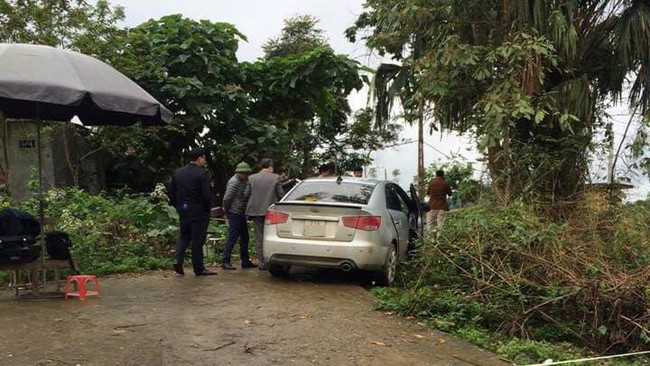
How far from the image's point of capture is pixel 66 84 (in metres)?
6.26

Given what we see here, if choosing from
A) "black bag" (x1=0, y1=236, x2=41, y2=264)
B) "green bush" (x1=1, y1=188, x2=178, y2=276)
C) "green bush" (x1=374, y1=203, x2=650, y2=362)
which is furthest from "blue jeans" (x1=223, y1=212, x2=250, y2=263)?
"black bag" (x1=0, y1=236, x2=41, y2=264)

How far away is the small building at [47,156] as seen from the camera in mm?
13016

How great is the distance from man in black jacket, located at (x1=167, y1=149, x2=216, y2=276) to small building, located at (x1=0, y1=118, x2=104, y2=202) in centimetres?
570

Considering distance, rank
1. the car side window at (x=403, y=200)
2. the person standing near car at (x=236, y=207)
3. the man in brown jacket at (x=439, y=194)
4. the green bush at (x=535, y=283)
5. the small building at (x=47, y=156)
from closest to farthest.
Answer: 1. the green bush at (x=535, y=283)
2. the person standing near car at (x=236, y=207)
3. the car side window at (x=403, y=200)
4. the small building at (x=47, y=156)
5. the man in brown jacket at (x=439, y=194)

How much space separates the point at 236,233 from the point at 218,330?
12.0 ft

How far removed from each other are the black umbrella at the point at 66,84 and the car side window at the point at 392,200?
3.24m

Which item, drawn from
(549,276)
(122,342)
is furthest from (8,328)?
(549,276)

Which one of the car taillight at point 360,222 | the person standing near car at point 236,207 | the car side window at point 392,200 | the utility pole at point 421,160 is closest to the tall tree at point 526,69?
the car side window at point 392,200

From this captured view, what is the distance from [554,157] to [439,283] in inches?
162

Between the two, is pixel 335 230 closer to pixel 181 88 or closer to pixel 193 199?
pixel 193 199

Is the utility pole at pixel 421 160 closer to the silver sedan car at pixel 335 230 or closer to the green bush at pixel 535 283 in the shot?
the silver sedan car at pixel 335 230

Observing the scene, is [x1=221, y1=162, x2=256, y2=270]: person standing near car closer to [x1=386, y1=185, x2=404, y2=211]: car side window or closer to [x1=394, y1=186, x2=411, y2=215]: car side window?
[x1=386, y1=185, x2=404, y2=211]: car side window

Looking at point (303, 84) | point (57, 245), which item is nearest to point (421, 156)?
point (303, 84)

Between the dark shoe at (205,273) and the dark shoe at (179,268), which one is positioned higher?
the dark shoe at (179,268)
